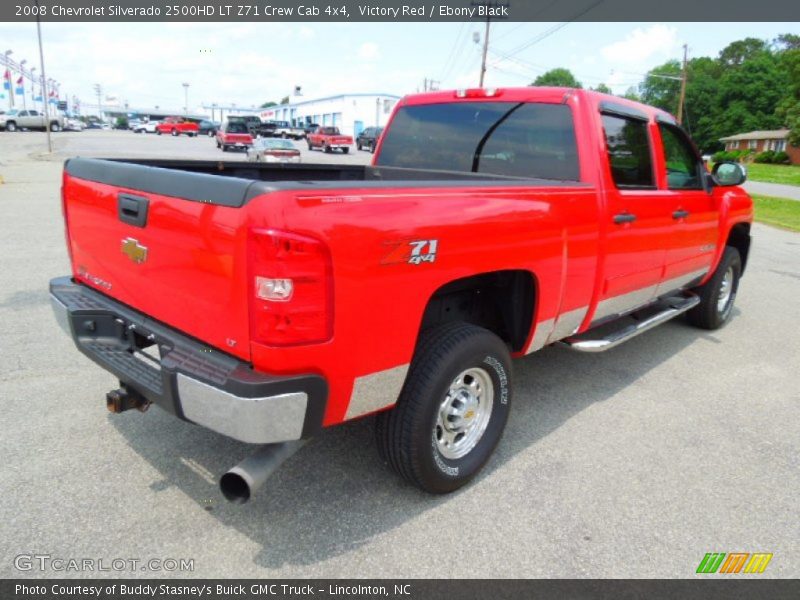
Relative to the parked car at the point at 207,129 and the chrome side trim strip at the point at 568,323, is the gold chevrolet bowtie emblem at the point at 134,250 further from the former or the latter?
the parked car at the point at 207,129

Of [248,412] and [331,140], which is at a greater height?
[331,140]

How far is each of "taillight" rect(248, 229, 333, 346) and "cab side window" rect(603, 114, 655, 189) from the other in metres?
2.40

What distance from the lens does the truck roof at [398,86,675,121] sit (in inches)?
150

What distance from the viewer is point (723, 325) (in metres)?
6.27

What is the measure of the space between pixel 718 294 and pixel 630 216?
2.73 metres

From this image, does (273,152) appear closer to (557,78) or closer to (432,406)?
(432,406)

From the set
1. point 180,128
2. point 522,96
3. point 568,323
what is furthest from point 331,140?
point 568,323

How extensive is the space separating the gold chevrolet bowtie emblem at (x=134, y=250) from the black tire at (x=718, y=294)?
517cm

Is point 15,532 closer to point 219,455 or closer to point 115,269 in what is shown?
point 219,455

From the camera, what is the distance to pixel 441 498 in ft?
9.73

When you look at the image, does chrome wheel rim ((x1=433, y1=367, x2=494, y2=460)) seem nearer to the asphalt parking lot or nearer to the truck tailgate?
the asphalt parking lot

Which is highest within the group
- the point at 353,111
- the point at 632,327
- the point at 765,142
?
the point at 353,111
